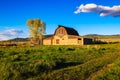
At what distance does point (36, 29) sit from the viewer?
327 feet

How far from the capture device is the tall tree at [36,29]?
324ft

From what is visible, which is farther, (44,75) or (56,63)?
(56,63)

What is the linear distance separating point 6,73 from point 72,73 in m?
4.90

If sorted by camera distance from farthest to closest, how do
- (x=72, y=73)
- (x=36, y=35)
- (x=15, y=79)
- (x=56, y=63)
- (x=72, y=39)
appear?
(x=36, y=35)
(x=72, y=39)
(x=56, y=63)
(x=72, y=73)
(x=15, y=79)

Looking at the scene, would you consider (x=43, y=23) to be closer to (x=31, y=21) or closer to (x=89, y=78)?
(x=31, y=21)

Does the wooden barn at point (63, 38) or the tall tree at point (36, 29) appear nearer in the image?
the wooden barn at point (63, 38)

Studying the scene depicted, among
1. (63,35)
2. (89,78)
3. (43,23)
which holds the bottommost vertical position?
(89,78)

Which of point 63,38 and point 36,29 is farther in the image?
point 36,29

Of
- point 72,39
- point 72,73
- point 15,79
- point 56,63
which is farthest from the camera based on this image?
point 72,39

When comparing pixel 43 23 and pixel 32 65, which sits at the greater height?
pixel 43 23

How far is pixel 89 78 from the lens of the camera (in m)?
16.5

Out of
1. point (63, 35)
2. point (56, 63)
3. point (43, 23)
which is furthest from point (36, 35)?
point (56, 63)

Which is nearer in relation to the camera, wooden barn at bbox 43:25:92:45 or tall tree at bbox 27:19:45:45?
wooden barn at bbox 43:25:92:45

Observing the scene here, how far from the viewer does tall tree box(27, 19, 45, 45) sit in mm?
98625
